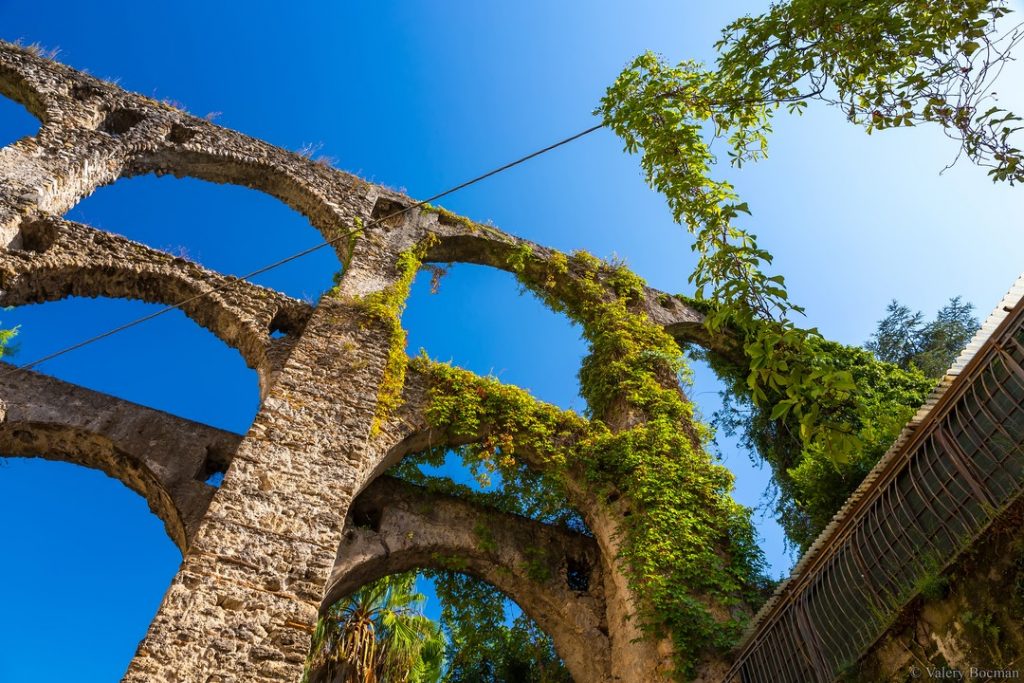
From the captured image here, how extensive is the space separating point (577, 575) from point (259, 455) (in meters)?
4.82

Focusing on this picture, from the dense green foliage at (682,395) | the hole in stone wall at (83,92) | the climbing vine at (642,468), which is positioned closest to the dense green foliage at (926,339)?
the dense green foliage at (682,395)

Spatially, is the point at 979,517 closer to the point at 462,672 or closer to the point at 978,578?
the point at 978,578

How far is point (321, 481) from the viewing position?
8.45 metres

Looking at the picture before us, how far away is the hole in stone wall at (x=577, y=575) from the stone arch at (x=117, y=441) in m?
4.94

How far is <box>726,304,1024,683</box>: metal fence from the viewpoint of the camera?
541 cm

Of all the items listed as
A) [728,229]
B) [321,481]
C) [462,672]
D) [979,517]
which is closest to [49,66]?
[321,481]

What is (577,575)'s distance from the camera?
10531 mm

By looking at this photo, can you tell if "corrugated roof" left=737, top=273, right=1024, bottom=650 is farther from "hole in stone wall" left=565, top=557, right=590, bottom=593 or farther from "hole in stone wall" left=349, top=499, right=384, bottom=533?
"hole in stone wall" left=349, top=499, right=384, bottom=533

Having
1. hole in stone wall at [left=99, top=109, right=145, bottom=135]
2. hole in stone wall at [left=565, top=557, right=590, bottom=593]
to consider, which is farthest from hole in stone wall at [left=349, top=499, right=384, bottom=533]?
hole in stone wall at [left=99, top=109, right=145, bottom=135]

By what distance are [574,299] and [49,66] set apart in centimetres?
1084

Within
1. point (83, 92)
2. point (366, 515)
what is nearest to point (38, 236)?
point (83, 92)

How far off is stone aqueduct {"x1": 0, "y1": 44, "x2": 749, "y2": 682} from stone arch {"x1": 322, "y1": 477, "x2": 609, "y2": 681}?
0.02 meters

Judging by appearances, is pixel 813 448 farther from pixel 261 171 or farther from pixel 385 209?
pixel 261 171

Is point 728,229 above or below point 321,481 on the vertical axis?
below
